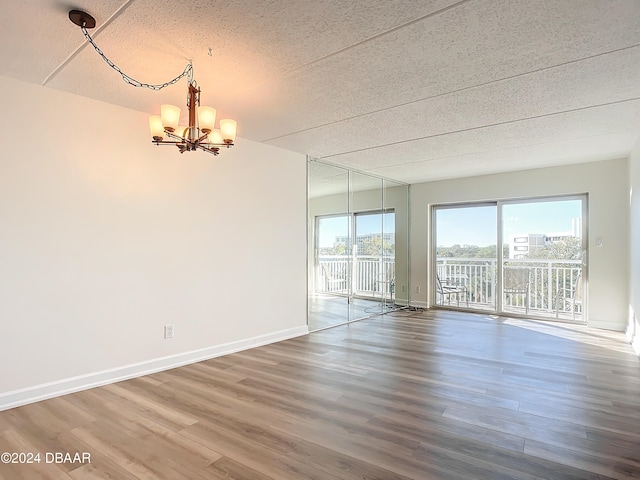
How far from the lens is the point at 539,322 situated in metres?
5.65

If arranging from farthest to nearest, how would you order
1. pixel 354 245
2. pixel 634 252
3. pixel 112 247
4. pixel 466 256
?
pixel 466 256
pixel 354 245
pixel 634 252
pixel 112 247

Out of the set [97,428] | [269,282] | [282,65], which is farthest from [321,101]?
[97,428]

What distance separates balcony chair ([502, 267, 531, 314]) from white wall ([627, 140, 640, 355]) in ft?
4.71

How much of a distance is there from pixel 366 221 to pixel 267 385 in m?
4.07

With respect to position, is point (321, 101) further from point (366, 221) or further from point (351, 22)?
point (366, 221)

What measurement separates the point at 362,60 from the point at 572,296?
5.37 m

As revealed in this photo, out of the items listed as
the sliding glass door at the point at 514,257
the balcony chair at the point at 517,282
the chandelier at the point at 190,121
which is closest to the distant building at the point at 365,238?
the sliding glass door at the point at 514,257

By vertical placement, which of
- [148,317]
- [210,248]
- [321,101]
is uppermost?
[321,101]

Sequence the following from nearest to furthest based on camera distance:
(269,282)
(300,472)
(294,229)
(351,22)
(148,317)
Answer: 1. (300,472)
2. (351,22)
3. (148,317)
4. (269,282)
5. (294,229)

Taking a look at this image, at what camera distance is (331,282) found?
564cm

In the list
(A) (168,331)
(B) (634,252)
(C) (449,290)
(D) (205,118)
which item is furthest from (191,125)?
(C) (449,290)

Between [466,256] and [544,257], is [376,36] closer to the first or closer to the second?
[544,257]

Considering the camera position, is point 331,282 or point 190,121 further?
point 331,282

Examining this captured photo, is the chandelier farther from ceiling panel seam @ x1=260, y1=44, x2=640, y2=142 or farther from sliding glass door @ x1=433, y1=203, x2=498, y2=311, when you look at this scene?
sliding glass door @ x1=433, y1=203, x2=498, y2=311
